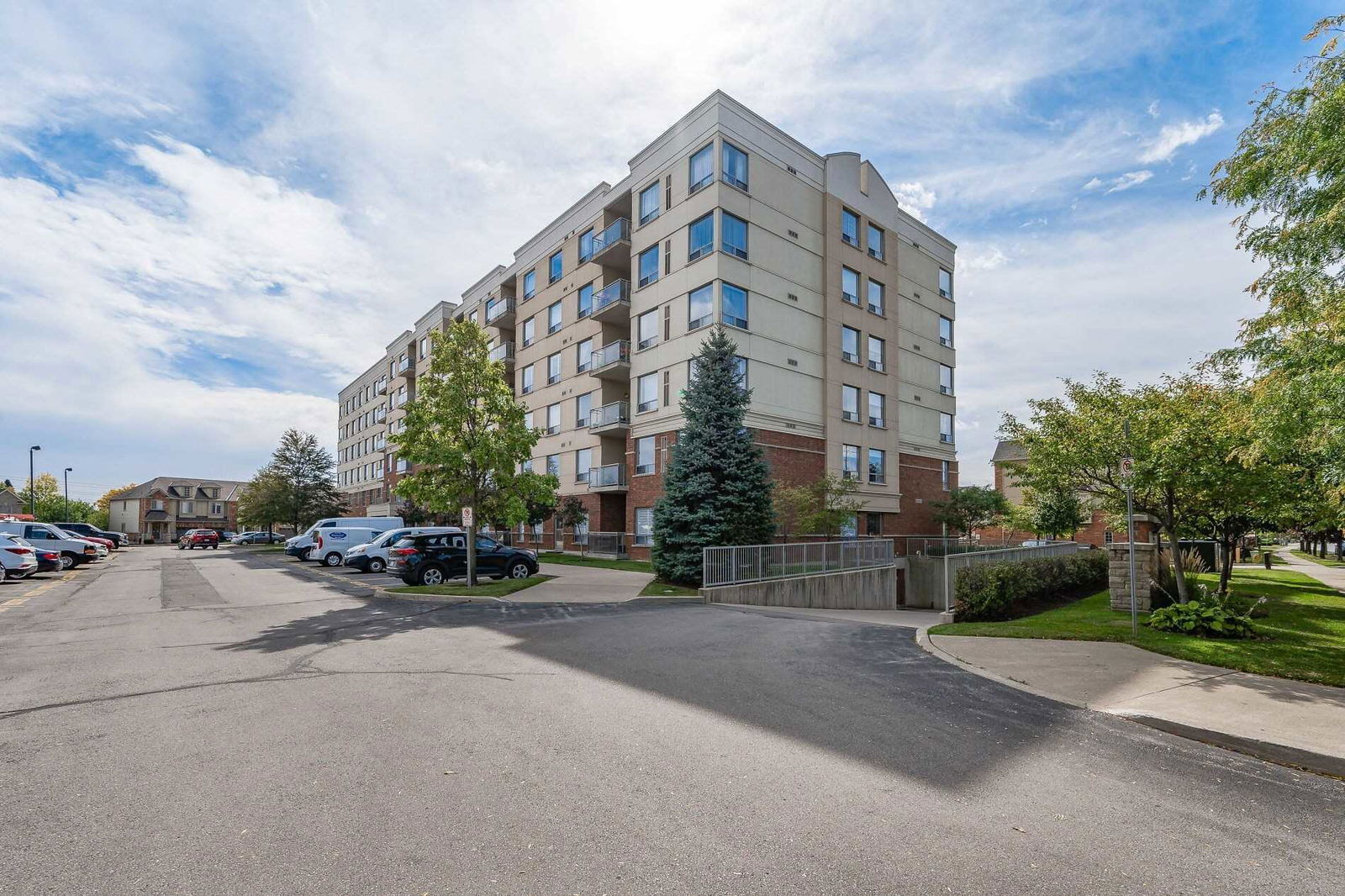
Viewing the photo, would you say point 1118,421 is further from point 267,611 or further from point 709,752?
point 267,611

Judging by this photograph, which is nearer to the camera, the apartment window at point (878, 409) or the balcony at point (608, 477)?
the balcony at point (608, 477)

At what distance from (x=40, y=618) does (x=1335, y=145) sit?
2150 centimetres

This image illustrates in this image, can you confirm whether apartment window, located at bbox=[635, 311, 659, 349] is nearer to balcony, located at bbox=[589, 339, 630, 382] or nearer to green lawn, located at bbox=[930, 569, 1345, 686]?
balcony, located at bbox=[589, 339, 630, 382]

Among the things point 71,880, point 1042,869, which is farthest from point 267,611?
point 1042,869

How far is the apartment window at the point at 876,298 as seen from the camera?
113 feet

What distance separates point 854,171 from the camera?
111ft

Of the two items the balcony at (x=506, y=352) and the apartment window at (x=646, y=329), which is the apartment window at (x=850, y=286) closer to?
the apartment window at (x=646, y=329)

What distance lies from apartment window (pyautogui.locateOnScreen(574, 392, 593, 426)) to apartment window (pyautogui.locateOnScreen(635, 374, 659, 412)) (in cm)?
470

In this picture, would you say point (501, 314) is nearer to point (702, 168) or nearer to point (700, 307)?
point (702, 168)

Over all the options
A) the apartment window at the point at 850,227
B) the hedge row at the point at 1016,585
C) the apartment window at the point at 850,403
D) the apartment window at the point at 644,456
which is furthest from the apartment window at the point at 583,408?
the hedge row at the point at 1016,585

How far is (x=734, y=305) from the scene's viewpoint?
2795 centimetres

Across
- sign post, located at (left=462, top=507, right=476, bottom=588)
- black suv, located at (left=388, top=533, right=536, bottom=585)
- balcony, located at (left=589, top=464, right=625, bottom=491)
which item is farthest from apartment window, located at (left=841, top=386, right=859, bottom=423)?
sign post, located at (left=462, top=507, right=476, bottom=588)

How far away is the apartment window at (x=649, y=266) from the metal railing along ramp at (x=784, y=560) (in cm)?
1526

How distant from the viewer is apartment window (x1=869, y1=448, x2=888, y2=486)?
33312mm
